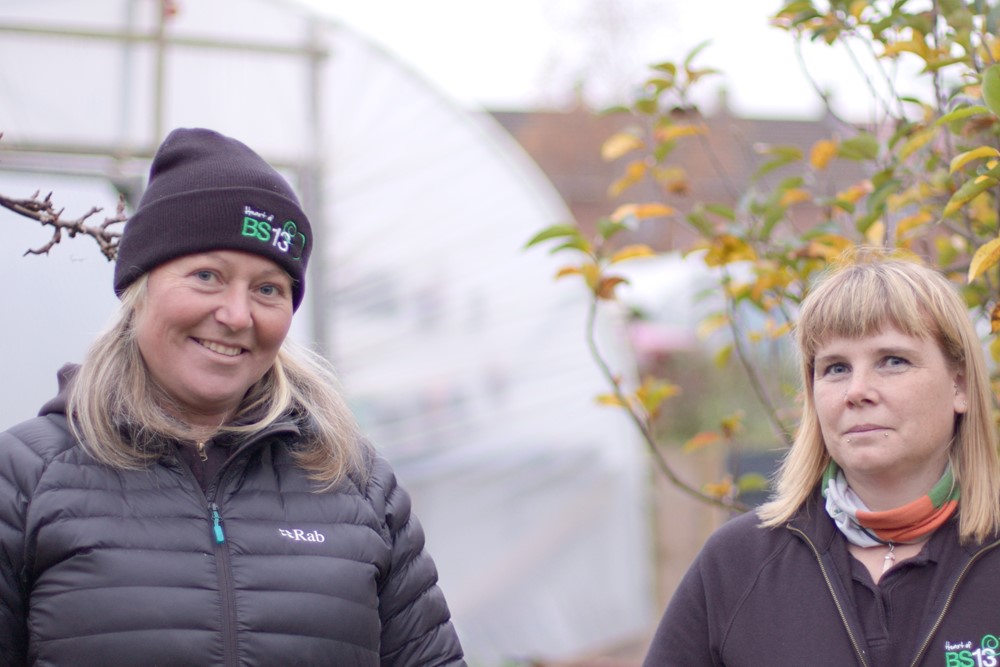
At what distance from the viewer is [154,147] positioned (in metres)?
4.64

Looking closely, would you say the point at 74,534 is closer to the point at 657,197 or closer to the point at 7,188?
the point at 7,188

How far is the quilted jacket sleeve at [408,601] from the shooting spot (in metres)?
2.27

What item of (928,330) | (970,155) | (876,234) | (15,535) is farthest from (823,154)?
(15,535)

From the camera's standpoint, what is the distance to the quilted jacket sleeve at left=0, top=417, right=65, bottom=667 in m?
1.96

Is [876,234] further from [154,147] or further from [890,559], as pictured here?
[154,147]

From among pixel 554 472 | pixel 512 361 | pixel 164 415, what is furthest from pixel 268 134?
pixel 164 415

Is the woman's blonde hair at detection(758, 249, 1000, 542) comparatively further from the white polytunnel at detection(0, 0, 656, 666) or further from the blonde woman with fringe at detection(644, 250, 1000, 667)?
the white polytunnel at detection(0, 0, 656, 666)

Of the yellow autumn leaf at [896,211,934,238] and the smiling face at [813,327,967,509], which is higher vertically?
the yellow autumn leaf at [896,211,934,238]

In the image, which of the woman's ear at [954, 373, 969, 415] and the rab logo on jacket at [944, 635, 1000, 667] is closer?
the rab logo on jacket at [944, 635, 1000, 667]

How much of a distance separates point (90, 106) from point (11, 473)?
3.55 meters

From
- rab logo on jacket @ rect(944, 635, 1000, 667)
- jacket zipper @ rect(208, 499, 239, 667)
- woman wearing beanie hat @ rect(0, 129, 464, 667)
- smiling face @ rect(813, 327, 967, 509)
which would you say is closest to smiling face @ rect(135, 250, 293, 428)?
woman wearing beanie hat @ rect(0, 129, 464, 667)

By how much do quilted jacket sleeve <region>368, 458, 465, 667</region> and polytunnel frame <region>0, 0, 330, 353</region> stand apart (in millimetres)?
1775

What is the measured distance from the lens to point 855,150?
119 inches

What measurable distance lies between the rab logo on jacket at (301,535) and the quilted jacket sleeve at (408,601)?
16cm
